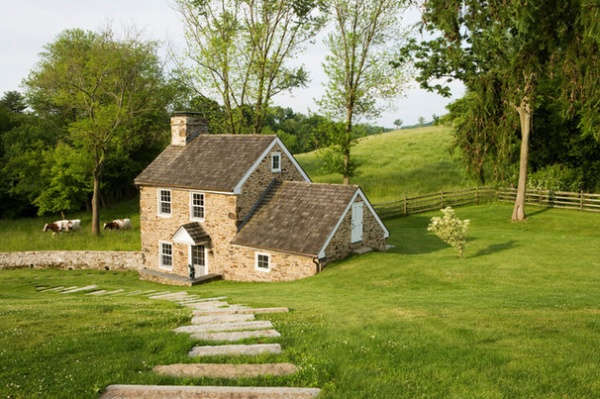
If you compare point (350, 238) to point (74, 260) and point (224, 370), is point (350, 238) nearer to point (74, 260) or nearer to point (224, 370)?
point (224, 370)

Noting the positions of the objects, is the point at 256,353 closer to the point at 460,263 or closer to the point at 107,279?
the point at 460,263

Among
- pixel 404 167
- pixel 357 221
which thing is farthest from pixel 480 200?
pixel 357 221

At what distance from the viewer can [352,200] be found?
74.7 ft

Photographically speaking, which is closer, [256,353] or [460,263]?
[256,353]

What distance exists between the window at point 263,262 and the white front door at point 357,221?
13.9 feet

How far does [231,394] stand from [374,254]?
653 inches

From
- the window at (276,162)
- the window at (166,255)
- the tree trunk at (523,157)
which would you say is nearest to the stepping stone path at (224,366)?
the window at (276,162)

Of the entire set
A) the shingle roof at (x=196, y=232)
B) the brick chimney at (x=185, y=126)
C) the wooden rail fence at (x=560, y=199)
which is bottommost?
the shingle roof at (x=196, y=232)

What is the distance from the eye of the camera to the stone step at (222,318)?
1073 centimetres

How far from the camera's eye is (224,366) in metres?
7.86

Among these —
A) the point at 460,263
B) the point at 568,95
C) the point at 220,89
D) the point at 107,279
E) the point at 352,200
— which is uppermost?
the point at 220,89

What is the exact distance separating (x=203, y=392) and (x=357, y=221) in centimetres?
1714

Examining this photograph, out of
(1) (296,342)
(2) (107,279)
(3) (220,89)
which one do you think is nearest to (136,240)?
(2) (107,279)

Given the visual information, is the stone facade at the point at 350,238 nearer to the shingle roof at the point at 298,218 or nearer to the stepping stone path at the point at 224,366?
the shingle roof at the point at 298,218
